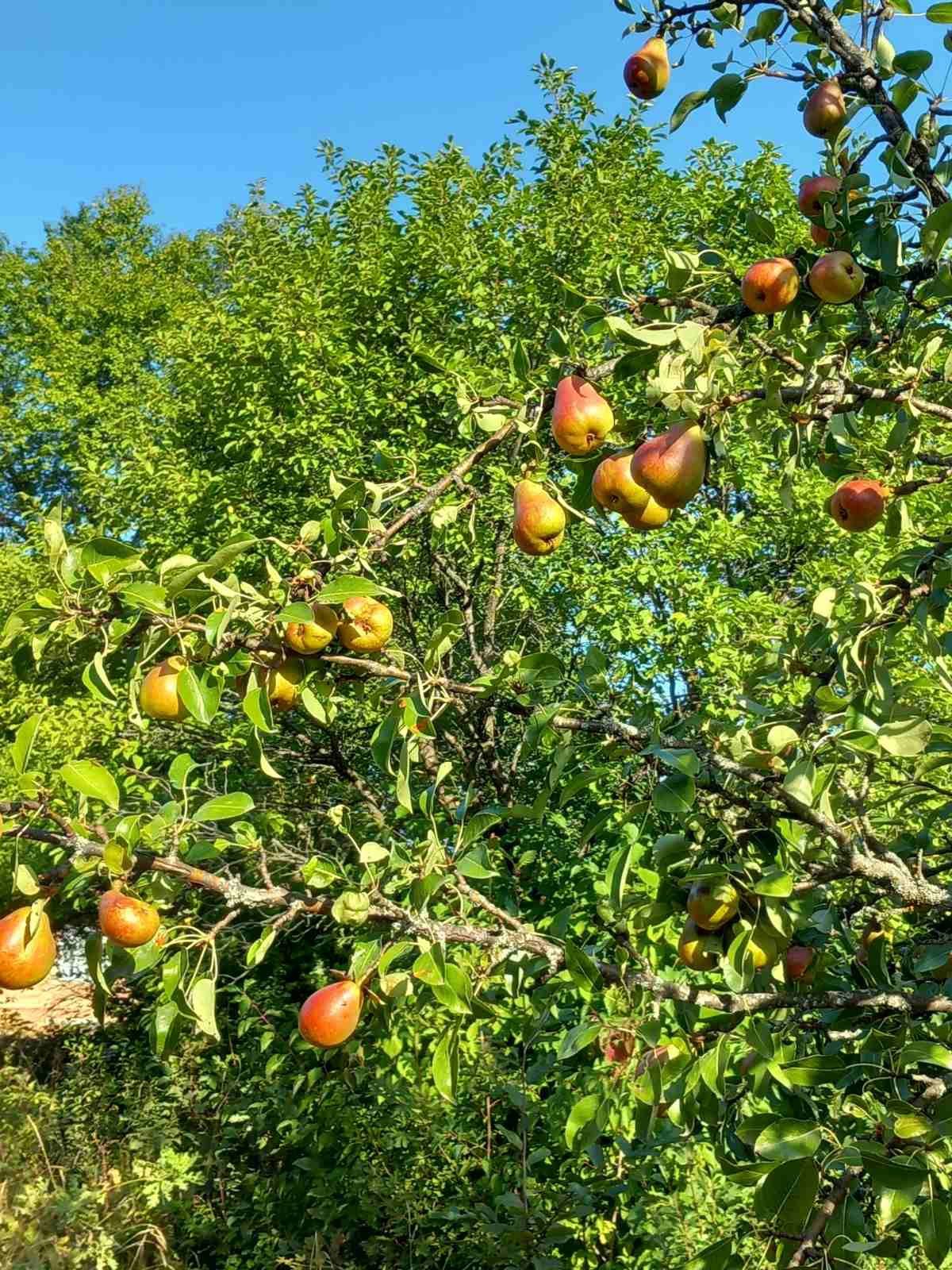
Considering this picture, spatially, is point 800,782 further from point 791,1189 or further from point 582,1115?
point 582,1115

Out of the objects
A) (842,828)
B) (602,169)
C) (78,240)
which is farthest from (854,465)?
(78,240)

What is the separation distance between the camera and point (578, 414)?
1.44 m

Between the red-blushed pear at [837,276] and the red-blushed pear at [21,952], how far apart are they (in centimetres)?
150

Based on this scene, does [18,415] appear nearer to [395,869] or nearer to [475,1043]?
[475,1043]

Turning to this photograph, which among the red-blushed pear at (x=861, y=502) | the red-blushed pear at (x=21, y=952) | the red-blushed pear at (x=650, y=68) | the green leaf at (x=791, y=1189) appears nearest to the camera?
the green leaf at (x=791, y=1189)

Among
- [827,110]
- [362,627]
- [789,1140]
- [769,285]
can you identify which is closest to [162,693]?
[362,627]

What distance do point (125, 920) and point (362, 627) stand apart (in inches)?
20.9

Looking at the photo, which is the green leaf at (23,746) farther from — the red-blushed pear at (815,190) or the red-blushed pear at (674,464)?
the red-blushed pear at (815,190)

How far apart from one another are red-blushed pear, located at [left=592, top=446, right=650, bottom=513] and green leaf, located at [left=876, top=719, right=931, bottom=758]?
465mm

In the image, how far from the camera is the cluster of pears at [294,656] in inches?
54.8

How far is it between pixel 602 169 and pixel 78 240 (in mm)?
16183

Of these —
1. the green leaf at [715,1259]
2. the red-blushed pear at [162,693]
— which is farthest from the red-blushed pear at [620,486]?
the green leaf at [715,1259]

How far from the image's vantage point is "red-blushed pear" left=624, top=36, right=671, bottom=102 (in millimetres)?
1931

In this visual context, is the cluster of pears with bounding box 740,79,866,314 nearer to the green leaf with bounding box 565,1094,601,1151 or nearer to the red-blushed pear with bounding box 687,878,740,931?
the red-blushed pear with bounding box 687,878,740,931
